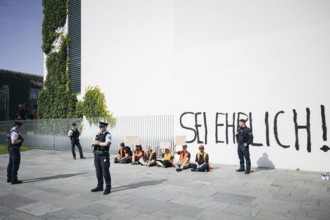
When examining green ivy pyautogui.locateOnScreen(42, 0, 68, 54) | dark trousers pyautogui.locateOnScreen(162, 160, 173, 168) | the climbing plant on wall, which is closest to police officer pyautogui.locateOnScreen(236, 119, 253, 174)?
dark trousers pyautogui.locateOnScreen(162, 160, 173, 168)

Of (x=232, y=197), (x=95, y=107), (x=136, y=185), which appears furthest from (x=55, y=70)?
(x=232, y=197)

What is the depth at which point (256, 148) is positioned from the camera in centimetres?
1077

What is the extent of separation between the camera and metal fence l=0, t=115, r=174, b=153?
46.3 feet

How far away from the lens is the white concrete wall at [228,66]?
9758 mm

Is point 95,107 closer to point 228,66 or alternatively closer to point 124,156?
point 124,156

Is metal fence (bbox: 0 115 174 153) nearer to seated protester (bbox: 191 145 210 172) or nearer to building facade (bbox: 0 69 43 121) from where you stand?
seated protester (bbox: 191 145 210 172)

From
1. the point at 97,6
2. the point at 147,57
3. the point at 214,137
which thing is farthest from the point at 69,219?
the point at 97,6

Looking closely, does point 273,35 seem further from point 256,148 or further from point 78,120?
point 78,120

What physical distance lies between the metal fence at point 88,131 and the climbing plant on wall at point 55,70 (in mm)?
975

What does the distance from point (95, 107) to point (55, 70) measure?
566 centimetres

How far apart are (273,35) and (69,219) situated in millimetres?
10012

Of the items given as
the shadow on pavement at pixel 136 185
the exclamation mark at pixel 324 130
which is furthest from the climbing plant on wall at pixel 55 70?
the exclamation mark at pixel 324 130

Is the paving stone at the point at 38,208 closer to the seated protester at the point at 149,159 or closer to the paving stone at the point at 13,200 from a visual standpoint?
the paving stone at the point at 13,200

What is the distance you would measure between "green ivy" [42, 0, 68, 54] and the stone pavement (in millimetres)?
13913
